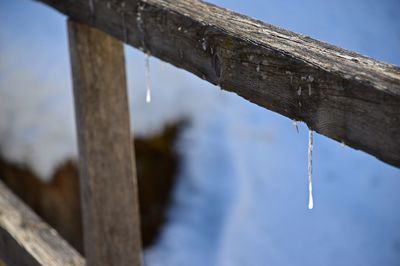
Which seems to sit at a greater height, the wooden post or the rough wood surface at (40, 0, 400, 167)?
the rough wood surface at (40, 0, 400, 167)

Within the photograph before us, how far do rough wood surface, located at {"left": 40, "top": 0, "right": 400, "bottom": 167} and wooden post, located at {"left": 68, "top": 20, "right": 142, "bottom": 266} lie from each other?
29 cm

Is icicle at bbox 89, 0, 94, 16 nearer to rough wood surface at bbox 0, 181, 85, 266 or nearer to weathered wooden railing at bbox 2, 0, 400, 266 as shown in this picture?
weathered wooden railing at bbox 2, 0, 400, 266

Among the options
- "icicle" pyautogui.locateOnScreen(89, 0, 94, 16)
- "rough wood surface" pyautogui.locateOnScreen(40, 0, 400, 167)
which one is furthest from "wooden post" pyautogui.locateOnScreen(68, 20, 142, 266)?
"rough wood surface" pyautogui.locateOnScreen(40, 0, 400, 167)

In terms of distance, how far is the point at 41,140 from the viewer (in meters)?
3.99

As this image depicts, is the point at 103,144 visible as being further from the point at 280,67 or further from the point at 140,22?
the point at 280,67

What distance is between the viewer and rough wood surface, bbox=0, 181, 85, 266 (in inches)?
83.1

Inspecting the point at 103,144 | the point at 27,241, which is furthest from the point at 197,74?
the point at 27,241

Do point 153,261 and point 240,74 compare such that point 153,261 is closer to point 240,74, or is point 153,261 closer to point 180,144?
point 180,144

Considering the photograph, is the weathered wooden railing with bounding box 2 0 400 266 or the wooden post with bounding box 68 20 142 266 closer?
the weathered wooden railing with bounding box 2 0 400 266

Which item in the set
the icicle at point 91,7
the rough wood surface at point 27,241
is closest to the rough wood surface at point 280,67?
the icicle at point 91,7

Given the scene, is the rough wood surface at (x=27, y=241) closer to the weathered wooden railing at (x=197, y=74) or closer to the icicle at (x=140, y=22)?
the weathered wooden railing at (x=197, y=74)

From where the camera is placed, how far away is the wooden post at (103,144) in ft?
6.49

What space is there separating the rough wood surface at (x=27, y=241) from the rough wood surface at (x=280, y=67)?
2.60 feet

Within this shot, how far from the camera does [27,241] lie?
220cm
